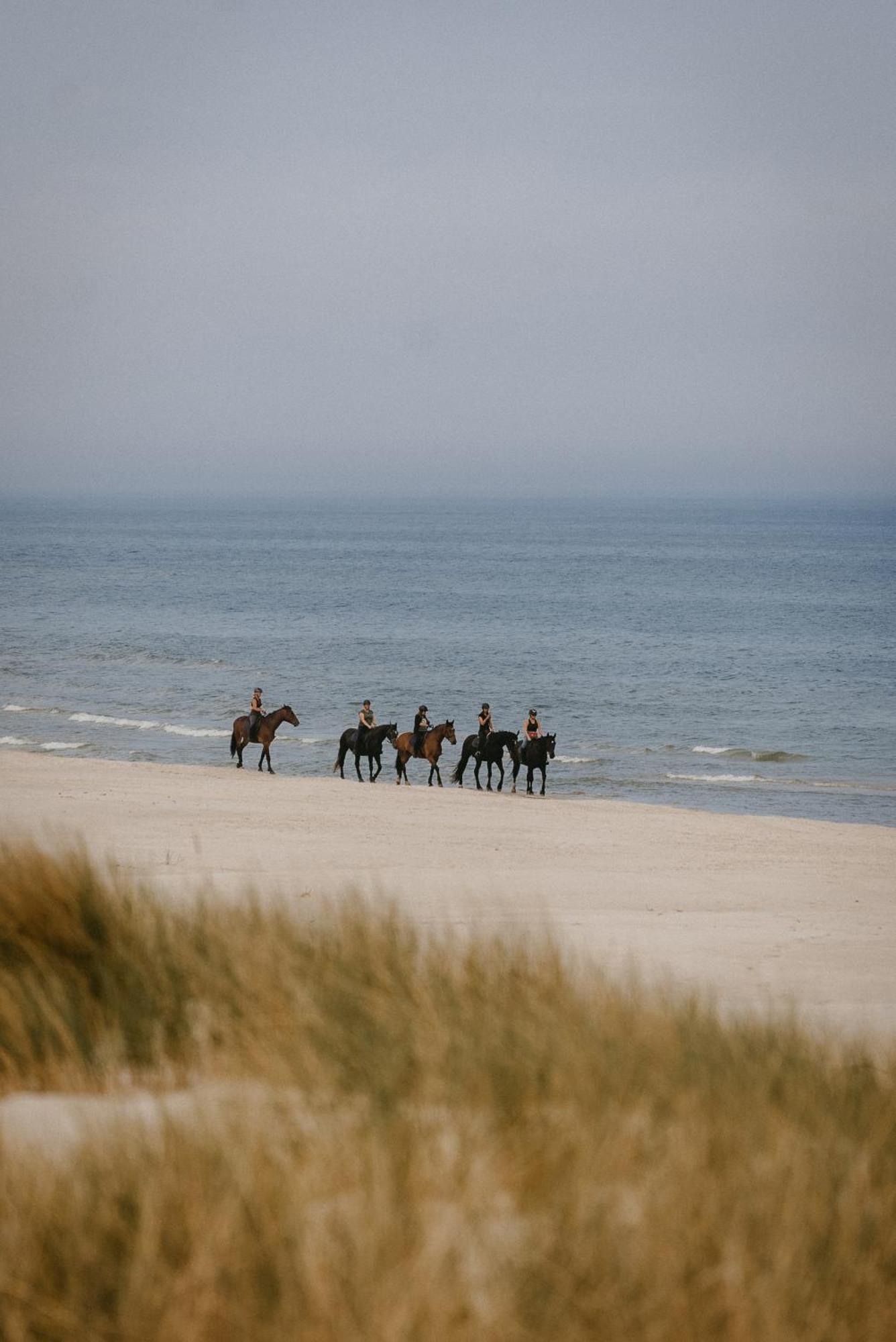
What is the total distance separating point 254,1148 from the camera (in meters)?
3.61

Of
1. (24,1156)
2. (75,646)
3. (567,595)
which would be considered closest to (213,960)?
(24,1156)

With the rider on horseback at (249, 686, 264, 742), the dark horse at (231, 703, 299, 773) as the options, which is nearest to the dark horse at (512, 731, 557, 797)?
the dark horse at (231, 703, 299, 773)

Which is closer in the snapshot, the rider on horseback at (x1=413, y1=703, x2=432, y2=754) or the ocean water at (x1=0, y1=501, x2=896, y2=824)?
the rider on horseback at (x1=413, y1=703, x2=432, y2=754)

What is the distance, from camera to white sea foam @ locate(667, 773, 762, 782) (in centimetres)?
2958

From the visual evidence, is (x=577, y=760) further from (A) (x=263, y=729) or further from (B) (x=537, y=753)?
(A) (x=263, y=729)

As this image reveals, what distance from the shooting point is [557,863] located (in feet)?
48.4

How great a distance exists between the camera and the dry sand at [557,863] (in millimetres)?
8914

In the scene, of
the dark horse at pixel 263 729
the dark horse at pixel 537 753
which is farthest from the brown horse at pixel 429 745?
the dark horse at pixel 263 729

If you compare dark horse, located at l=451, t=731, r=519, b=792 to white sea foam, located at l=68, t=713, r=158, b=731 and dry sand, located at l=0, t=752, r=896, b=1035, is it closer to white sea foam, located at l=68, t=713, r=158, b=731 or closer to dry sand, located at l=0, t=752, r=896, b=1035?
dry sand, located at l=0, t=752, r=896, b=1035

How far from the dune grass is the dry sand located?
1.04 meters

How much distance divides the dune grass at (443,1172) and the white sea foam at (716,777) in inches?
973

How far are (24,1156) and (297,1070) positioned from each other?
3.38 ft

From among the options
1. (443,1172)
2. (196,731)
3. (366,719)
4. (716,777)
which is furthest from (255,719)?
(443,1172)

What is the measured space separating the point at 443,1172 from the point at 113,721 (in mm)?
35451
